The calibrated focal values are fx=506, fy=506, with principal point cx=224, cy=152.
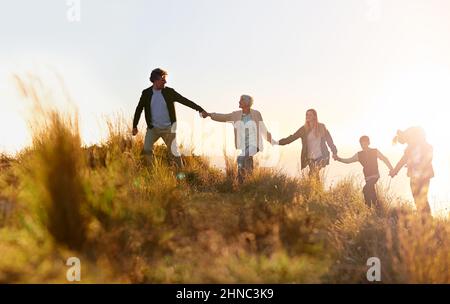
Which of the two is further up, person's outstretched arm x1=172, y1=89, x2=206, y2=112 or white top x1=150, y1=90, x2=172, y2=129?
person's outstretched arm x1=172, y1=89, x2=206, y2=112

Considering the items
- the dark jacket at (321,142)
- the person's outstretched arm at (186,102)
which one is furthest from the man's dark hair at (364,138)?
the person's outstretched arm at (186,102)

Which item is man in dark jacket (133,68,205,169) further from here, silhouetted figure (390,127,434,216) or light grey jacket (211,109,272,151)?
silhouetted figure (390,127,434,216)

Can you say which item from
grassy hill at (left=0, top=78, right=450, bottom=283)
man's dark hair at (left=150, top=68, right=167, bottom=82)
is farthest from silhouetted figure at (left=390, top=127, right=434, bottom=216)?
man's dark hair at (left=150, top=68, right=167, bottom=82)

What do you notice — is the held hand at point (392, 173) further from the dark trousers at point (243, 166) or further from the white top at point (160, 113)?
the white top at point (160, 113)

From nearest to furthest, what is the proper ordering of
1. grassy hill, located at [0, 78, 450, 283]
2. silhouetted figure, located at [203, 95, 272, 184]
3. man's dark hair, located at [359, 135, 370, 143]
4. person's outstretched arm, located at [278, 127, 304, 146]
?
grassy hill, located at [0, 78, 450, 283] → silhouetted figure, located at [203, 95, 272, 184] → man's dark hair, located at [359, 135, 370, 143] → person's outstretched arm, located at [278, 127, 304, 146]

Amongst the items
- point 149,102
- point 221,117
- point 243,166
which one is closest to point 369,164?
point 243,166

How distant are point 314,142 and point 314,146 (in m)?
0.07

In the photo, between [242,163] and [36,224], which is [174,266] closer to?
[36,224]

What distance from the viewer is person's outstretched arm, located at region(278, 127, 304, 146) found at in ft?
29.3

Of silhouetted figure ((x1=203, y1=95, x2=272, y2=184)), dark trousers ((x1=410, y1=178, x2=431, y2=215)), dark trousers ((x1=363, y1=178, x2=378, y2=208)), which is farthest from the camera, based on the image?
silhouetted figure ((x1=203, y1=95, x2=272, y2=184))

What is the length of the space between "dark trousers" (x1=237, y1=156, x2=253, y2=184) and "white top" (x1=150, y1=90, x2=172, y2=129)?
4.41 ft

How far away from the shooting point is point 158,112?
332 inches
